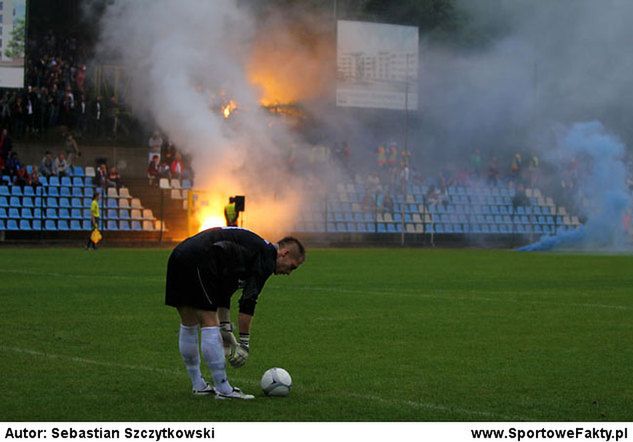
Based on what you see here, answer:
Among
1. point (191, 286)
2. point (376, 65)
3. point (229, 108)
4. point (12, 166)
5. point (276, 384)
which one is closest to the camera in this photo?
point (191, 286)

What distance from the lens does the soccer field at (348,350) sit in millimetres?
8570

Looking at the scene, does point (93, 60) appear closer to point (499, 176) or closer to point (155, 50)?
point (155, 50)

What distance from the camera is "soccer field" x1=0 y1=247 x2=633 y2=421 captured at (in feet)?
28.1

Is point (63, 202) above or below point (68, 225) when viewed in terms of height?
above

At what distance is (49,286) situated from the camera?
1934 cm

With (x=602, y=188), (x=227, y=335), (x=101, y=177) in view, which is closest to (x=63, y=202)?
(x=101, y=177)

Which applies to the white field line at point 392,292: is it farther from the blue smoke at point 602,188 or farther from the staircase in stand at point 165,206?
the blue smoke at point 602,188

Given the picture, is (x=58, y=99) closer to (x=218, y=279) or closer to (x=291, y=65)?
(x=291, y=65)

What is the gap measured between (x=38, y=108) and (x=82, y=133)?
1746 mm

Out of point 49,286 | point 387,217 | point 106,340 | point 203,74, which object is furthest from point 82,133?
point 106,340

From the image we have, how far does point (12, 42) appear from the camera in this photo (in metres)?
35.8

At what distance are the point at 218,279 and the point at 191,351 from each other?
567mm

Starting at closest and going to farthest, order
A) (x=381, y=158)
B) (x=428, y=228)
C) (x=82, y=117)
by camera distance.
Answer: (x=82, y=117)
(x=428, y=228)
(x=381, y=158)

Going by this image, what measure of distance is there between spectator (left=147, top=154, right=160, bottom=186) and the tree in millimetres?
5180
